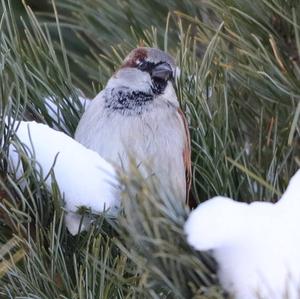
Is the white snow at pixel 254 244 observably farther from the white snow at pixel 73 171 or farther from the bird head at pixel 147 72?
the bird head at pixel 147 72

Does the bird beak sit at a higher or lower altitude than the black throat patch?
higher

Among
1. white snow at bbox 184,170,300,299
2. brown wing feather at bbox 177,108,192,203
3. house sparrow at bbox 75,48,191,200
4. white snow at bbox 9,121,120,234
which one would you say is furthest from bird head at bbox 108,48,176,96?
white snow at bbox 184,170,300,299

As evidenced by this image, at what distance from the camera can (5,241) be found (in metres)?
1.01

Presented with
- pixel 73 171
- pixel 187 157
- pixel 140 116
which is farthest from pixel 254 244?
pixel 140 116

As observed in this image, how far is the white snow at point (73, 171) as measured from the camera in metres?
0.98

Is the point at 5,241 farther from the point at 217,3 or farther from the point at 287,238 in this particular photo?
the point at 217,3

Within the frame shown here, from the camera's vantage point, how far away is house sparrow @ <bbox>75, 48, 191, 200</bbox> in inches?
51.9

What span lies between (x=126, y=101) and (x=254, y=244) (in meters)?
0.76

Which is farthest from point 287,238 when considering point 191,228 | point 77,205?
point 77,205

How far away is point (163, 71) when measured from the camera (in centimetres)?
145

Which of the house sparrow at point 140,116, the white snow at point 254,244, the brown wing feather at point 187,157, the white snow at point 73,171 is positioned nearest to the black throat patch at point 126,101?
the house sparrow at point 140,116

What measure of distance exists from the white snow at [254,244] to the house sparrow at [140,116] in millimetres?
512

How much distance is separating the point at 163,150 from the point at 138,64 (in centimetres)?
19

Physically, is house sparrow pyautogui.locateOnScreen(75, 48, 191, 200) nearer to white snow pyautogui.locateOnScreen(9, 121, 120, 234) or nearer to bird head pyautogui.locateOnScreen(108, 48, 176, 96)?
bird head pyautogui.locateOnScreen(108, 48, 176, 96)
